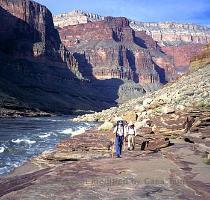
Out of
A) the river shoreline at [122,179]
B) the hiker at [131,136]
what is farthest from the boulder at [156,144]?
the river shoreline at [122,179]

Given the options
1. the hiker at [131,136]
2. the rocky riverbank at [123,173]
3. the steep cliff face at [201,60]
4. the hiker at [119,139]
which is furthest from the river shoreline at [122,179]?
the steep cliff face at [201,60]

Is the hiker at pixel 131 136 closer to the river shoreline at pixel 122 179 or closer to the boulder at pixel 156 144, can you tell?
the boulder at pixel 156 144

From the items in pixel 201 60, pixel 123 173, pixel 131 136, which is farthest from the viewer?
pixel 201 60

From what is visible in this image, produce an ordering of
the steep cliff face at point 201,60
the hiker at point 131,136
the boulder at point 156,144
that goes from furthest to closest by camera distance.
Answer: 1. the steep cliff face at point 201,60
2. the hiker at point 131,136
3. the boulder at point 156,144

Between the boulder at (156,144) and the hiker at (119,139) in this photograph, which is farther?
the boulder at (156,144)

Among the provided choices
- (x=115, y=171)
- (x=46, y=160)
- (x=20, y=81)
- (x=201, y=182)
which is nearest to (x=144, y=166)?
(x=115, y=171)

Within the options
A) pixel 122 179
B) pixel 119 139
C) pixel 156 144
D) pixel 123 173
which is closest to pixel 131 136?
pixel 156 144

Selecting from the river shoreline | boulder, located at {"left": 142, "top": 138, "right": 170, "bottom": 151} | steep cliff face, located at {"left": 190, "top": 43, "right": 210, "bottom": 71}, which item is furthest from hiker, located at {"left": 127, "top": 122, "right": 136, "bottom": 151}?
steep cliff face, located at {"left": 190, "top": 43, "right": 210, "bottom": 71}

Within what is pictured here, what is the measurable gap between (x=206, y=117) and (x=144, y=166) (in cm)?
1259

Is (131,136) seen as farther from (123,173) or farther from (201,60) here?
(201,60)

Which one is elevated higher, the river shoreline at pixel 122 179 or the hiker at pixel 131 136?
the hiker at pixel 131 136

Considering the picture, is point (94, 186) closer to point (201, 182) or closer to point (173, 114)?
point (201, 182)

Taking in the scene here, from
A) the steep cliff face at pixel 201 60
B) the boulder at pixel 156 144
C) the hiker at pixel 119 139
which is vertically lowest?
the boulder at pixel 156 144

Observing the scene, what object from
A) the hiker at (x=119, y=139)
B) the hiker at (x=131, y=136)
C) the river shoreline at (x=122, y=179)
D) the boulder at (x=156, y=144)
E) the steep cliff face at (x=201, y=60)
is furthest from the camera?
the steep cliff face at (x=201, y=60)
